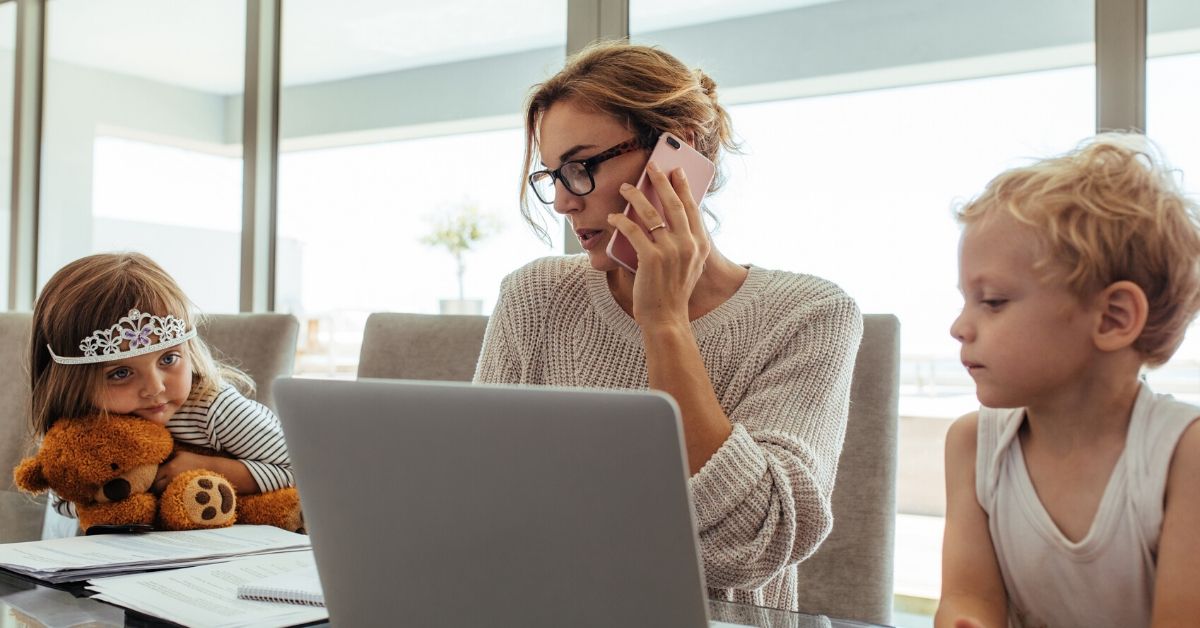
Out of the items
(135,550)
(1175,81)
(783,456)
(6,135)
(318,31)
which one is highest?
(318,31)

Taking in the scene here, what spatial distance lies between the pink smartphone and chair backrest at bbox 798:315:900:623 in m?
0.33

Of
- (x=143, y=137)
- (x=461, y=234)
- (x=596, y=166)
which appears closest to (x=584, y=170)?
(x=596, y=166)

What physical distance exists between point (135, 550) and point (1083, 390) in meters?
1.04

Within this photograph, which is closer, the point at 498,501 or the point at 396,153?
the point at 498,501

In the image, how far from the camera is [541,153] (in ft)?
4.63

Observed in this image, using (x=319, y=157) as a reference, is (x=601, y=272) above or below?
below

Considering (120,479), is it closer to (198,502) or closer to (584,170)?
(198,502)

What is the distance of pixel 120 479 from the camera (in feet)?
4.42

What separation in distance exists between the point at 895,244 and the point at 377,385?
2192 millimetres

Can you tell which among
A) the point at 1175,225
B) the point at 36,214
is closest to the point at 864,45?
the point at 1175,225

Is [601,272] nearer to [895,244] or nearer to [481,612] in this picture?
[481,612]

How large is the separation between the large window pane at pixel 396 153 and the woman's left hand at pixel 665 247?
1.90 m

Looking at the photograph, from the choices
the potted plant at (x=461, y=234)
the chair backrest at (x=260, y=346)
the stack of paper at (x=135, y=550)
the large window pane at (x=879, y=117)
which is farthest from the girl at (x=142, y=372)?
the potted plant at (x=461, y=234)

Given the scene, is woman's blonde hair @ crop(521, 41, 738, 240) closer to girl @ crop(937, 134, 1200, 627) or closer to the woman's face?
the woman's face
